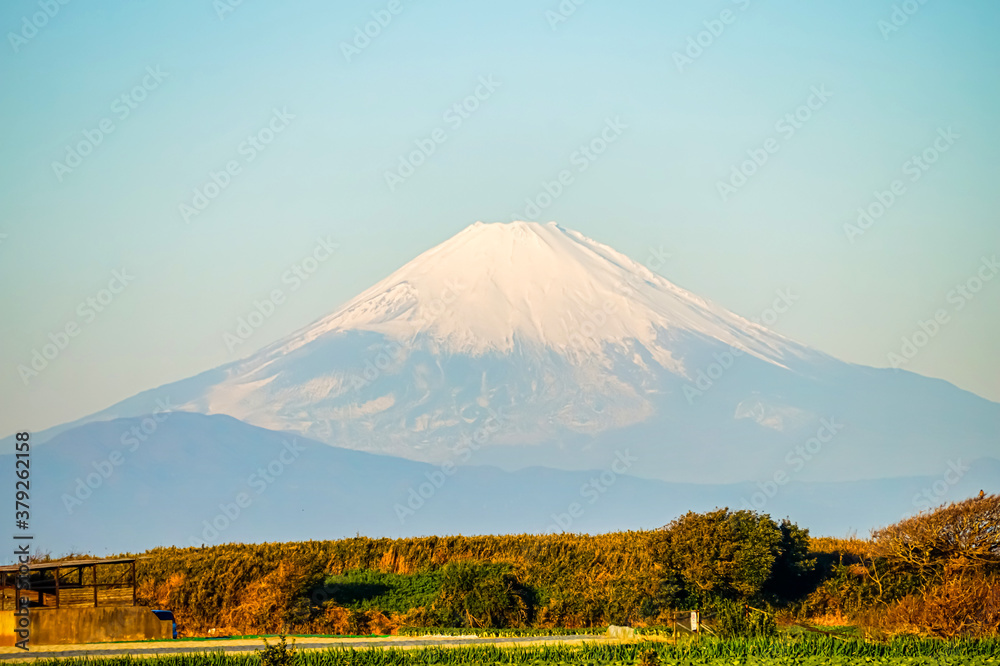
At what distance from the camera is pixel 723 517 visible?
30438 mm

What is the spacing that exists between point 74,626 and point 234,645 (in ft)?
12.9

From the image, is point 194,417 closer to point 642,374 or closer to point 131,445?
point 131,445

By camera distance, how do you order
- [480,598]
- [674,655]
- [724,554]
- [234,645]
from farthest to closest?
[480,598]
[724,554]
[234,645]
[674,655]

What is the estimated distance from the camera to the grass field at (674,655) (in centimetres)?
2048

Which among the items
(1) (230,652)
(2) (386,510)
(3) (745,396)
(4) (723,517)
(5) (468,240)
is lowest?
(1) (230,652)

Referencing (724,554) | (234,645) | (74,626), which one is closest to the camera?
(234,645)

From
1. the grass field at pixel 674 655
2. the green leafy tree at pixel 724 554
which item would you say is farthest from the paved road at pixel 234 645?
the green leafy tree at pixel 724 554

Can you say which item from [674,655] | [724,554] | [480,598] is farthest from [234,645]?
[724,554]

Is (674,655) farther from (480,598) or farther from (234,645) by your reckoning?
(480,598)

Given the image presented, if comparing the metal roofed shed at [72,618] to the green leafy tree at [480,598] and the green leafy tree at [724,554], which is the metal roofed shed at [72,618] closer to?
the green leafy tree at [480,598]

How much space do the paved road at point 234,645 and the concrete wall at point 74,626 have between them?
2.25 ft

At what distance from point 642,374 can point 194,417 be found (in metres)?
62.1

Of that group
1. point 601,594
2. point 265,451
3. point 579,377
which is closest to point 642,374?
point 579,377

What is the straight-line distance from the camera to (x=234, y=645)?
24.5 metres
